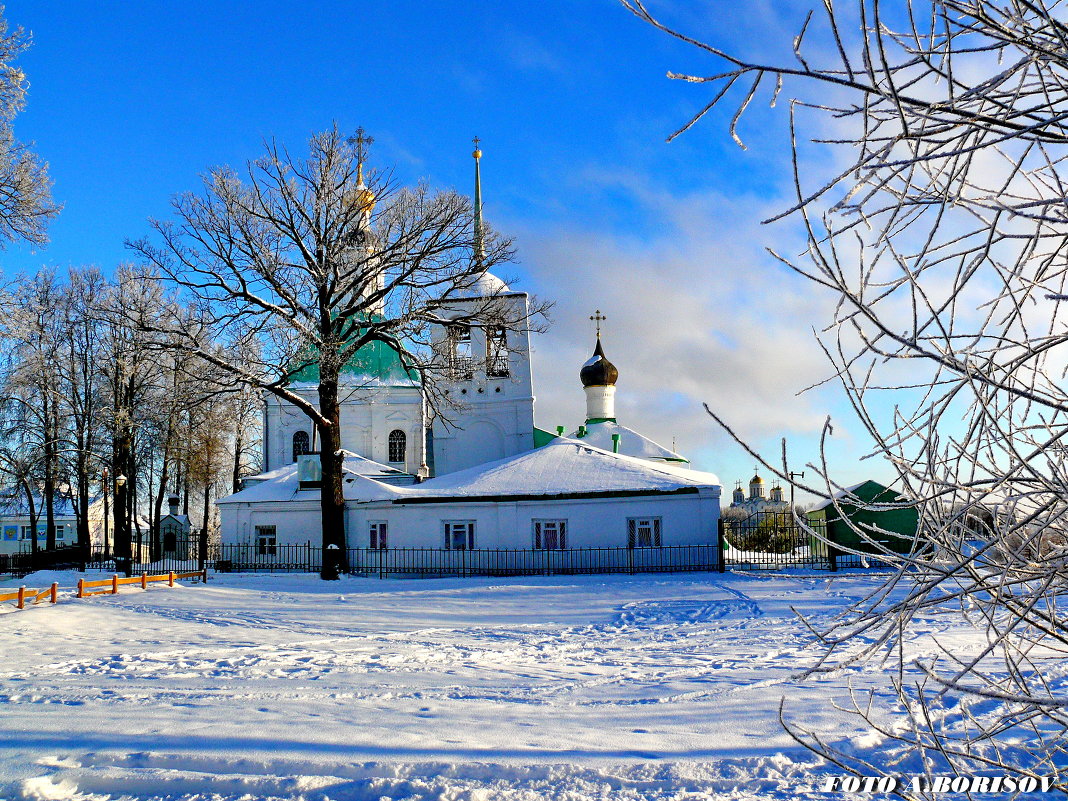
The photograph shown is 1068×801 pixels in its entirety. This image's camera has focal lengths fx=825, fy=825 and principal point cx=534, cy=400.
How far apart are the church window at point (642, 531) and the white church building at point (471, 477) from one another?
0.11ft

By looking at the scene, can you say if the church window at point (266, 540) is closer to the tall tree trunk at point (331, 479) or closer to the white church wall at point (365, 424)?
the tall tree trunk at point (331, 479)

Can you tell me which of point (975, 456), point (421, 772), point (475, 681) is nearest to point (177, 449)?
point (475, 681)

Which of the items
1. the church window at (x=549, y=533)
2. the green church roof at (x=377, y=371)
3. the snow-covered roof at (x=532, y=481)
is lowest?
the church window at (x=549, y=533)

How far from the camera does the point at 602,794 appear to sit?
4.95m

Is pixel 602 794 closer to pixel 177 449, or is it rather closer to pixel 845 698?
pixel 845 698

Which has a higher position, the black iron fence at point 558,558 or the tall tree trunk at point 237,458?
the tall tree trunk at point 237,458

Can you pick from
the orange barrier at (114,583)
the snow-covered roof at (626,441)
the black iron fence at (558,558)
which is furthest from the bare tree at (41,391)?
the snow-covered roof at (626,441)

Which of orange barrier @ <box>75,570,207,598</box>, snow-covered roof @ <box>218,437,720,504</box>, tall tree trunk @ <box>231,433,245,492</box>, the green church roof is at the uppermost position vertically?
the green church roof

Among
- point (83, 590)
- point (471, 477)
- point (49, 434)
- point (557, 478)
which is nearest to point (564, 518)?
point (557, 478)

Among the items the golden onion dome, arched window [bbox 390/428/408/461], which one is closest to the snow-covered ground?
the golden onion dome

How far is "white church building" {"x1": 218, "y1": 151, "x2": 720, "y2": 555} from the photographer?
24.8 m

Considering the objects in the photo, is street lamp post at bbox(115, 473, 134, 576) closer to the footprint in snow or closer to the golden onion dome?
the golden onion dome

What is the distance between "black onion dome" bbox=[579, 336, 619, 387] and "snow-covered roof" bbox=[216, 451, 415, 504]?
11.1m

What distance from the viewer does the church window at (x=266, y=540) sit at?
2822 centimetres
